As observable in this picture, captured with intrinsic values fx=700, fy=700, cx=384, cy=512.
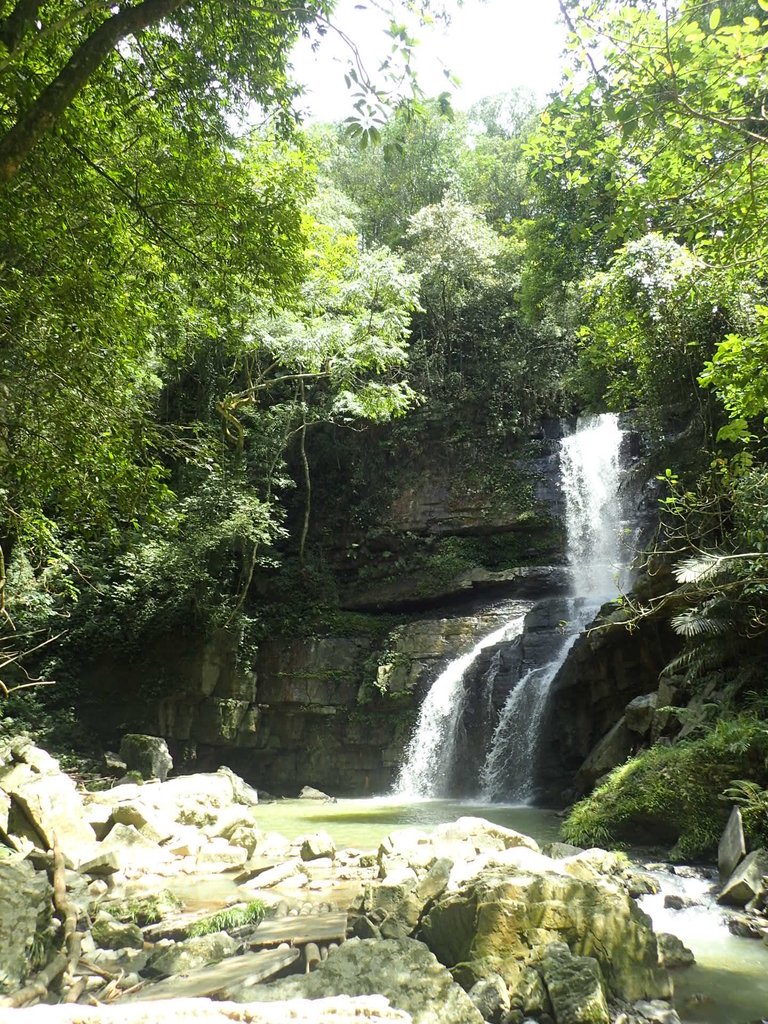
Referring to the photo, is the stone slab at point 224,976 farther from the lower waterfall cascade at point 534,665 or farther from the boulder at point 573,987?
the lower waterfall cascade at point 534,665

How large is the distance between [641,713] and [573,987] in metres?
7.01

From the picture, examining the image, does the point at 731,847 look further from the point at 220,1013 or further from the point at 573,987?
the point at 220,1013

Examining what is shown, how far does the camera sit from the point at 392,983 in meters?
3.27

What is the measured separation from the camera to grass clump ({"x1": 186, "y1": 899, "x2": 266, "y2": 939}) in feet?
16.5

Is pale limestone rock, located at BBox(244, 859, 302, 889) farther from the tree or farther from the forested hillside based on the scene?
the tree

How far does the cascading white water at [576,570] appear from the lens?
12758 millimetres

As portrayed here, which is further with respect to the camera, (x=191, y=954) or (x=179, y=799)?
(x=179, y=799)

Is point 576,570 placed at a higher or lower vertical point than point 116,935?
higher

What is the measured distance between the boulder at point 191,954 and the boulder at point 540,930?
1302 mm

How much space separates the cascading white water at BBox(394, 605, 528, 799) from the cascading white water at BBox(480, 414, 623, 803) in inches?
45.0

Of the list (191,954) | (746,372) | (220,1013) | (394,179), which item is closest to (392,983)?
(220,1013)

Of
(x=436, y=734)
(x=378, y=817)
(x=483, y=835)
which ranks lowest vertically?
(x=378, y=817)

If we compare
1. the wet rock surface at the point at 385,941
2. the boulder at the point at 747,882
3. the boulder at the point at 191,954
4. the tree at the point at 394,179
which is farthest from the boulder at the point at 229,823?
the tree at the point at 394,179

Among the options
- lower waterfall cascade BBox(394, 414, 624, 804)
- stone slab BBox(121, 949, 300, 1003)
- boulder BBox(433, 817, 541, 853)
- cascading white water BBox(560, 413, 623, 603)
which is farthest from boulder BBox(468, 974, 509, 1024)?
cascading white water BBox(560, 413, 623, 603)
